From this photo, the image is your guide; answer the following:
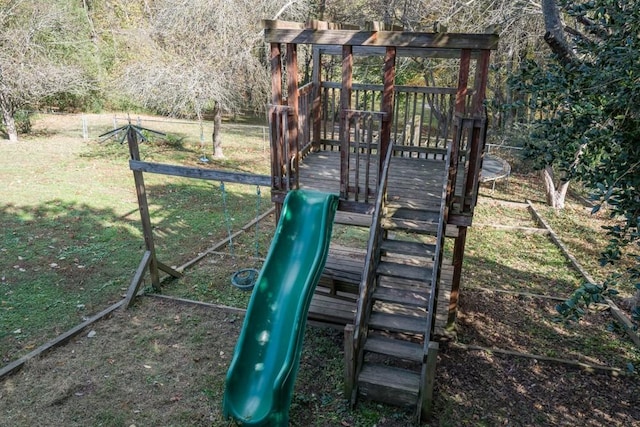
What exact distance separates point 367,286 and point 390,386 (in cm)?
107

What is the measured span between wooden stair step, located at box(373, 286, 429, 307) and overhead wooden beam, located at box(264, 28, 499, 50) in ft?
9.07

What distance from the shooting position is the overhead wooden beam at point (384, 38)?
4.91 meters

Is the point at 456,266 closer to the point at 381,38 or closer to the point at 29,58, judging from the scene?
the point at 381,38

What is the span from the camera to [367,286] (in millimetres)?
4918

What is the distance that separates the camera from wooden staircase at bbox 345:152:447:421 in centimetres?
470

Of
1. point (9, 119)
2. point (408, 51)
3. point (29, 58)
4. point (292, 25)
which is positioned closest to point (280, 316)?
point (292, 25)

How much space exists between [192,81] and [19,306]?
8.66 metres

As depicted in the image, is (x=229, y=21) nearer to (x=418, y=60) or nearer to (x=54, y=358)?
(x=418, y=60)

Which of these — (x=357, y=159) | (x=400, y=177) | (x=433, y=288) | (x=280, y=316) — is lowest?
(x=280, y=316)

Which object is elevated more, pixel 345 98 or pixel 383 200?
pixel 345 98

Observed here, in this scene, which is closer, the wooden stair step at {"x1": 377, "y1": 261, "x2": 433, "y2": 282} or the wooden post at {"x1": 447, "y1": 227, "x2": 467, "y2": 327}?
the wooden stair step at {"x1": 377, "y1": 261, "x2": 433, "y2": 282}

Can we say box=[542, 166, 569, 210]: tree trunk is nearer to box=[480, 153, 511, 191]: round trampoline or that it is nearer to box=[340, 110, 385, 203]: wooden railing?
box=[480, 153, 511, 191]: round trampoline

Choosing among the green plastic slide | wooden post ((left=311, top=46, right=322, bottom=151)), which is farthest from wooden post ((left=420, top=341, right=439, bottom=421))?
wooden post ((left=311, top=46, right=322, bottom=151))

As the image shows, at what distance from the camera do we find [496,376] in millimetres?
5516
